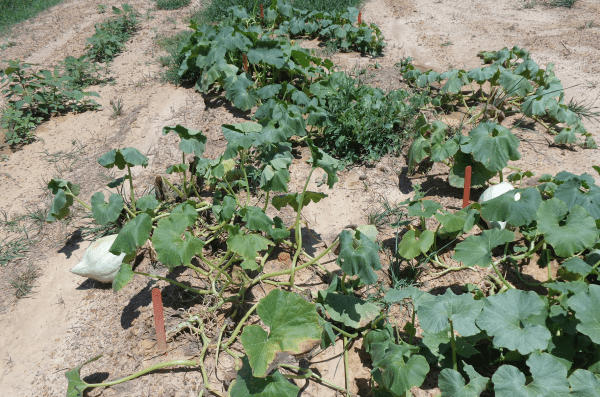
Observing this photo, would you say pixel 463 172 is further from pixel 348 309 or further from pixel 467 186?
pixel 348 309

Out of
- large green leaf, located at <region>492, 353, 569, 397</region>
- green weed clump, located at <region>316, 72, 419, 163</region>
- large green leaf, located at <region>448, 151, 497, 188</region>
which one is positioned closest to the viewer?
large green leaf, located at <region>492, 353, 569, 397</region>

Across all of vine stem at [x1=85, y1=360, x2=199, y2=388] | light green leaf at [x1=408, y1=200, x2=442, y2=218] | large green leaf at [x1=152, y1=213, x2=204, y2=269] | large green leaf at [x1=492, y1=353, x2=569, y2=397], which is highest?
large green leaf at [x1=152, y1=213, x2=204, y2=269]

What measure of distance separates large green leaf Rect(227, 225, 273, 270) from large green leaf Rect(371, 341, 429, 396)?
32.2 inches

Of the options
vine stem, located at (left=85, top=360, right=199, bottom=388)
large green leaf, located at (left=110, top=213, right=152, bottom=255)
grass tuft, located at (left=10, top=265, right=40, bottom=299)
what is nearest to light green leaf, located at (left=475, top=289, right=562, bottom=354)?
vine stem, located at (left=85, top=360, right=199, bottom=388)

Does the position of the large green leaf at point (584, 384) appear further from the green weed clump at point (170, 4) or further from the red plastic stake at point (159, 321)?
the green weed clump at point (170, 4)

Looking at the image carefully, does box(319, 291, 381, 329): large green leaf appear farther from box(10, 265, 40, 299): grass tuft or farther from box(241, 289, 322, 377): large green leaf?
box(10, 265, 40, 299): grass tuft

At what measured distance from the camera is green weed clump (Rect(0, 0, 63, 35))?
7.50 metres

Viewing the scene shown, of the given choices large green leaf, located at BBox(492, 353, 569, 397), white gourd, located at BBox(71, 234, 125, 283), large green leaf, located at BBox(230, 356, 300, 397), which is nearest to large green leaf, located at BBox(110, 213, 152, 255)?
white gourd, located at BBox(71, 234, 125, 283)

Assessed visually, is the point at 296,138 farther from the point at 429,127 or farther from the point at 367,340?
the point at 367,340

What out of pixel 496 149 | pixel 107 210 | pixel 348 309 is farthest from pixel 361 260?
pixel 107 210

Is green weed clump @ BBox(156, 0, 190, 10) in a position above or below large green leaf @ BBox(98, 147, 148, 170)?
above

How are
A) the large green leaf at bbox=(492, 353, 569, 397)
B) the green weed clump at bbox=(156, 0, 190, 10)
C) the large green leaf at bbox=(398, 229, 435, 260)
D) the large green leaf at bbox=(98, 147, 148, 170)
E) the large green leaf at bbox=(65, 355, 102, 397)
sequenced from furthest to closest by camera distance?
the green weed clump at bbox=(156, 0, 190, 10), the large green leaf at bbox=(98, 147, 148, 170), the large green leaf at bbox=(398, 229, 435, 260), the large green leaf at bbox=(65, 355, 102, 397), the large green leaf at bbox=(492, 353, 569, 397)

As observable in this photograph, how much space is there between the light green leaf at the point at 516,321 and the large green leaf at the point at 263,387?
91 centimetres

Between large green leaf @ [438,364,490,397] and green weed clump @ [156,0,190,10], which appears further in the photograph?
green weed clump @ [156,0,190,10]
